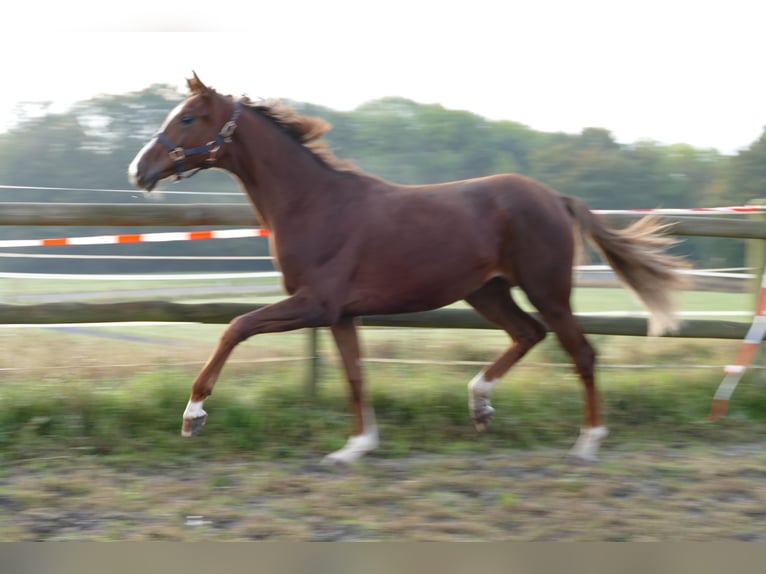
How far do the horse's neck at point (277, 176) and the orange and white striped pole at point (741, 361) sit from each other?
2.87 meters

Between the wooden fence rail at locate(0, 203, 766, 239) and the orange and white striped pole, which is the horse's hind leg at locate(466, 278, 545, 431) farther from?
the orange and white striped pole

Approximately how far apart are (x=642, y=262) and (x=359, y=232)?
5.61ft

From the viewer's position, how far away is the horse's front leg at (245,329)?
166 inches

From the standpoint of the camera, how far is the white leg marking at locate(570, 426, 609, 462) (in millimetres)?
4547

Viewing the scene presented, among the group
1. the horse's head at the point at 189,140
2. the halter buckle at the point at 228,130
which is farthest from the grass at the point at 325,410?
the halter buckle at the point at 228,130

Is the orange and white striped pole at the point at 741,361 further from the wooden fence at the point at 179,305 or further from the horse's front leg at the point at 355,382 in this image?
the horse's front leg at the point at 355,382

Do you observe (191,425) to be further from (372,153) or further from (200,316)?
(372,153)

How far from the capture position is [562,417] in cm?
523

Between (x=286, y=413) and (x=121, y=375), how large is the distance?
4.32ft

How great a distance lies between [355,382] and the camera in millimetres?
4598

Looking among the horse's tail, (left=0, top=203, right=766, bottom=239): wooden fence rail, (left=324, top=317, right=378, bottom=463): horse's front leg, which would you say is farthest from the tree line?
the horse's tail

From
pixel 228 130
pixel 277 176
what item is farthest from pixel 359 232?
pixel 228 130

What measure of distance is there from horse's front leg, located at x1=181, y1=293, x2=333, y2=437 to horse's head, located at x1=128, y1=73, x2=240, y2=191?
0.89m

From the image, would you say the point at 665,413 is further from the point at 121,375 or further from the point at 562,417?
the point at 121,375
